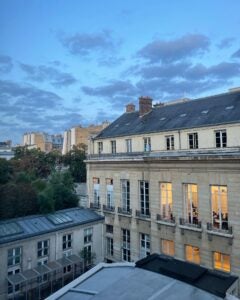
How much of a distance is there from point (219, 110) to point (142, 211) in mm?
10035

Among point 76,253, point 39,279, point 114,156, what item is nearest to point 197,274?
point 39,279

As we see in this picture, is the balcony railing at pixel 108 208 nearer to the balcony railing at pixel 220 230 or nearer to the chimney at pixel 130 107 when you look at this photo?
the balcony railing at pixel 220 230

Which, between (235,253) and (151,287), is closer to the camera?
(151,287)

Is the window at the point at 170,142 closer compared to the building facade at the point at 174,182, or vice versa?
the building facade at the point at 174,182

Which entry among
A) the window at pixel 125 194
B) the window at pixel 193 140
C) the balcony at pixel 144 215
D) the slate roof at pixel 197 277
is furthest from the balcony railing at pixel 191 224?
the slate roof at pixel 197 277

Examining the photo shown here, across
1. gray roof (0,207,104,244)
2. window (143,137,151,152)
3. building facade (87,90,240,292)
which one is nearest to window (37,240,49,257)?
gray roof (0,207,104,244)

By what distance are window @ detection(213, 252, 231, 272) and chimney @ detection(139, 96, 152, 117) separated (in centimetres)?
1507

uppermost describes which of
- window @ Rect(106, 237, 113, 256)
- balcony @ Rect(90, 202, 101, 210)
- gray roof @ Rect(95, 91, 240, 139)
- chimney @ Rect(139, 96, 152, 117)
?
chimney @ Rect(139, 96, 152, 117)

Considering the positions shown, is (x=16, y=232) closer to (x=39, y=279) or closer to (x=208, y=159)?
(x=39, y=279)

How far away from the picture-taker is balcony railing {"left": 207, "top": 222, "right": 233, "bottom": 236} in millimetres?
17219

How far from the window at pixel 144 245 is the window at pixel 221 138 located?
9.23 metres

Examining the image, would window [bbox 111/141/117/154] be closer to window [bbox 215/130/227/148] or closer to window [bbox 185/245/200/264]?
window [bbox 215/130/227/148]

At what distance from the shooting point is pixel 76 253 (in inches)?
858

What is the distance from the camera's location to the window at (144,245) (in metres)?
22.2
